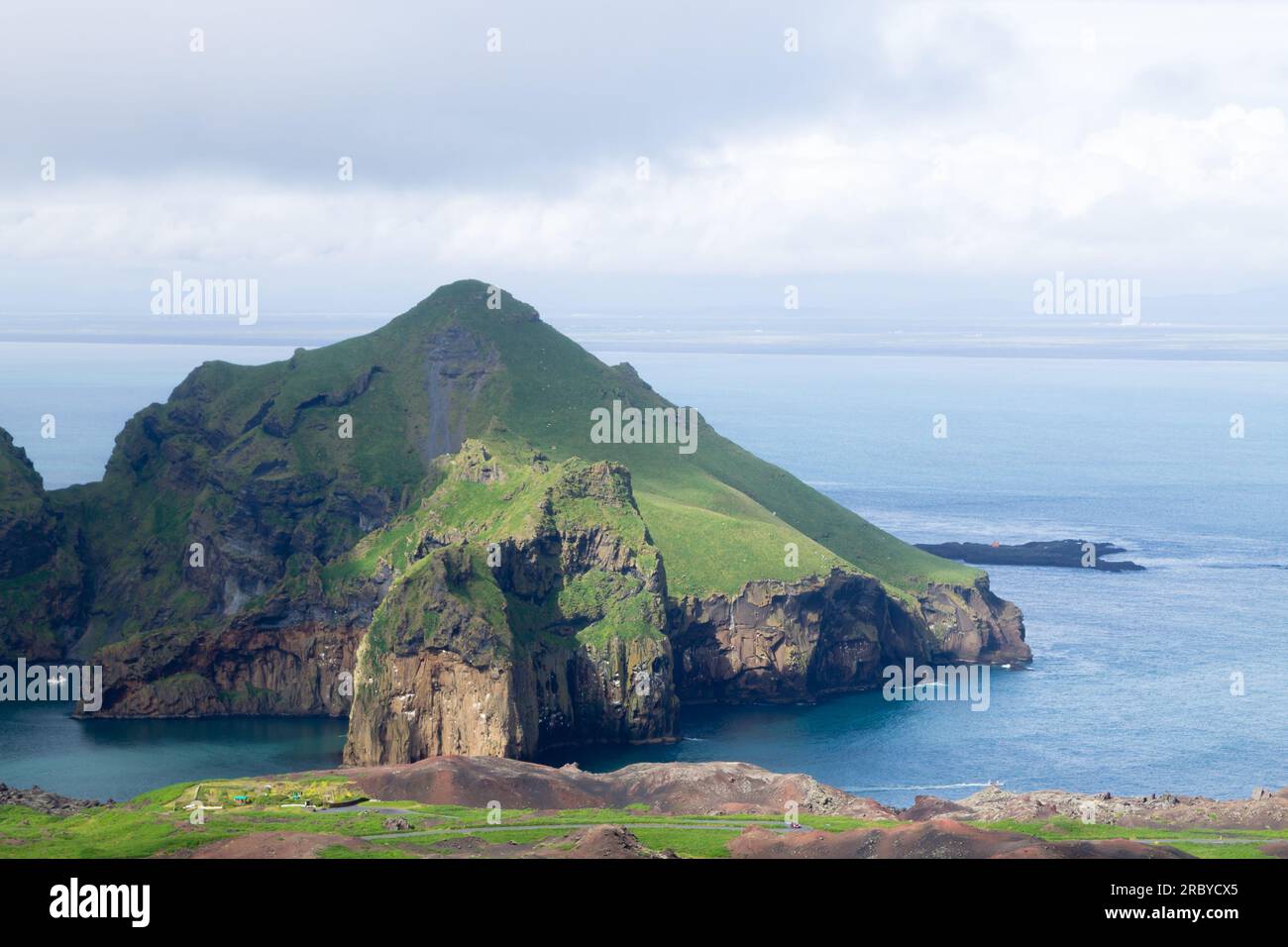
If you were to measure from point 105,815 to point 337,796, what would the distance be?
2094 cm

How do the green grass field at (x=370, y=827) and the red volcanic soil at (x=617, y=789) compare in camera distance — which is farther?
the red volcanic soil at (x=617, y=789)

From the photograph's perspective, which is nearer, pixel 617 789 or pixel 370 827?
pixel 370 827

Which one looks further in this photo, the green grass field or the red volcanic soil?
the red volcanic soil

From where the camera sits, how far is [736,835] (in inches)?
6309
